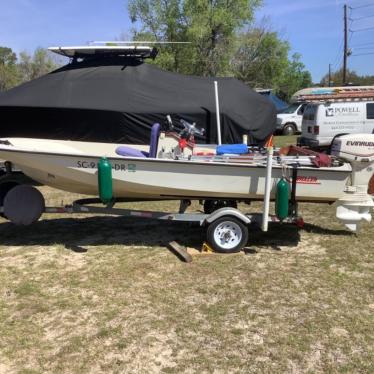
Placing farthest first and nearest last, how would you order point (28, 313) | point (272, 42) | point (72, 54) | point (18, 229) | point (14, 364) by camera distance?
point (272, 42), point (72, 54), point (18, 229), point (28, 313), point (14, 364)

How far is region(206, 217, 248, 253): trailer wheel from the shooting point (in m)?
5.51

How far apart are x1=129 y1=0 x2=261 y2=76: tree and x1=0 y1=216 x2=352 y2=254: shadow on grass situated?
19813mm

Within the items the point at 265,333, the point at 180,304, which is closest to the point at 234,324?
the point at 265,333

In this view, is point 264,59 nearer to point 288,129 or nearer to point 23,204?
point 288,129

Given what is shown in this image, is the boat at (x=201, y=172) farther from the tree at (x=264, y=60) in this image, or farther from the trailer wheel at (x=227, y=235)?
the tree at (x=264, y=60)

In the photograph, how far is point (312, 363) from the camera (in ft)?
11.0

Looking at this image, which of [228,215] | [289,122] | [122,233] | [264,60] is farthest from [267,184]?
[264,60]

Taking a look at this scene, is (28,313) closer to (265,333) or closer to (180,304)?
(180,304)

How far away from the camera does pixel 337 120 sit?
1562 centimetres

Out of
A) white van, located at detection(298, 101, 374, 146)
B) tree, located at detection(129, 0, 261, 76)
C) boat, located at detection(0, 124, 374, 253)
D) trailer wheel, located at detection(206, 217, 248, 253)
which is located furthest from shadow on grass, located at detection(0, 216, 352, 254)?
tree, located at detection(129, 0, 261, 76)

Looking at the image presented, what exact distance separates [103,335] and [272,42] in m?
37.8

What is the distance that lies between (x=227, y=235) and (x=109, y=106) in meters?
4.66

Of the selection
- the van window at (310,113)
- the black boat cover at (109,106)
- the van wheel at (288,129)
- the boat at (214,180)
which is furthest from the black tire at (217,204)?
the van wheel at (288,129)

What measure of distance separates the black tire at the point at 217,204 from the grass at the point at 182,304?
427mm
